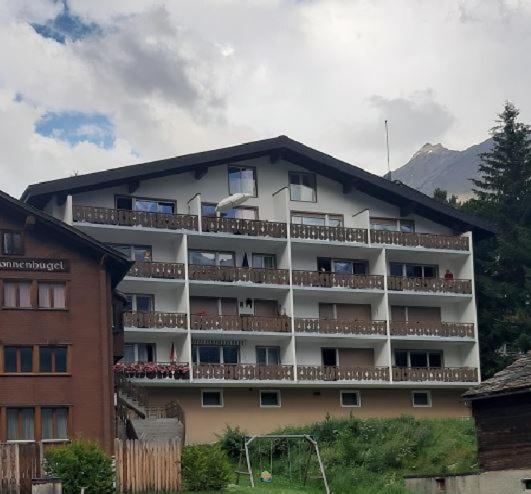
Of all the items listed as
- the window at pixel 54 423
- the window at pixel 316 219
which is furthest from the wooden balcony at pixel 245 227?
the window at pixel 54 423

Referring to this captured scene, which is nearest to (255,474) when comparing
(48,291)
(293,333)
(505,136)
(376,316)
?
(48,291)

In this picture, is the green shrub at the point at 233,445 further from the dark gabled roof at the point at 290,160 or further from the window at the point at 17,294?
the dark gabled roof at the point at 290,160

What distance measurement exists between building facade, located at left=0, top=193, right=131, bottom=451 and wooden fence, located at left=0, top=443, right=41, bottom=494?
9751mm

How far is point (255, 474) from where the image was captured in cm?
4494

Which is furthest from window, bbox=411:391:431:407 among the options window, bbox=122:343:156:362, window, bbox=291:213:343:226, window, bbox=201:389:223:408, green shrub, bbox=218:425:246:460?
green shrub, bbox=218:425:246:460

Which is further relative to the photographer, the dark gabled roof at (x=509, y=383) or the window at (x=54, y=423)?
the window at (x=54, y=423)

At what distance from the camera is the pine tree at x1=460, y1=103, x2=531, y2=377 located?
6856 centimetres

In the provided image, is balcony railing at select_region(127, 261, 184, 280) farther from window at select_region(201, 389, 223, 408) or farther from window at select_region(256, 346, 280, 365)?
window at select_region(256, 346, 280, 365)

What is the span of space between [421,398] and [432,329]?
3.75 m

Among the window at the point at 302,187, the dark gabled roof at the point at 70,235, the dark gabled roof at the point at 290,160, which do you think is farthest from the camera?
the window at the point at 302,187

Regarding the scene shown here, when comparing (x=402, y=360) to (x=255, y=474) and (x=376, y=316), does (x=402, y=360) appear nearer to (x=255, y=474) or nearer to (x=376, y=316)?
(x=376, y=316)

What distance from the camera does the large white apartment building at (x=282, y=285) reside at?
5881 cm

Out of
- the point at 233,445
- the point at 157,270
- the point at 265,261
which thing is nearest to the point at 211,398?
the point at 157,270

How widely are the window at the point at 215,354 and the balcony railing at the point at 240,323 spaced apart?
1.57 meters
